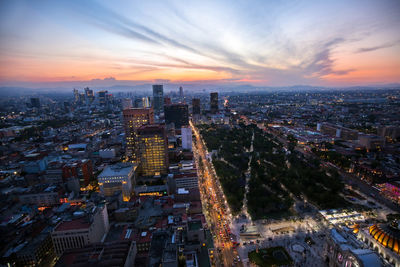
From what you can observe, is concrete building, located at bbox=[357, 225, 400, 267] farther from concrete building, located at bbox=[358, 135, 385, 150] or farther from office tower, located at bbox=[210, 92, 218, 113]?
office tower, located at bbox=[210, 92, 218, 113]

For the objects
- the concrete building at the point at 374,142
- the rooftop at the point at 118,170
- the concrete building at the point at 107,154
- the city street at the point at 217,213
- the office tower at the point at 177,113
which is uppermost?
the office tower at the point at 177,113

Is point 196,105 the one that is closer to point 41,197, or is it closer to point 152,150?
point 152,150

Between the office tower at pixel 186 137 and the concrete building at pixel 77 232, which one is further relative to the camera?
the office tower at pixel 186 137

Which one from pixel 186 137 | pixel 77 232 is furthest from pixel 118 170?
pixel 186 137

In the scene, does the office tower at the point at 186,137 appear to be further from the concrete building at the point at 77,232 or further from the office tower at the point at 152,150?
the concrete building at the point at 77,232

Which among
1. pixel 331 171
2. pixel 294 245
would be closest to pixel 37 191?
pixel 294 245

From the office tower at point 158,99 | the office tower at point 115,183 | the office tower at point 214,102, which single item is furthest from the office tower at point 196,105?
the office tower at point 115,183

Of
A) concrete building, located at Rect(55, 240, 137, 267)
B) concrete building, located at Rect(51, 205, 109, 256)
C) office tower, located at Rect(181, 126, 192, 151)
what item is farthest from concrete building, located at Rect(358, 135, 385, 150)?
concrete building, located at Rect(51, 205, 109, 256)
